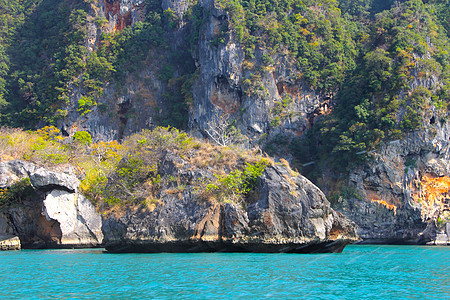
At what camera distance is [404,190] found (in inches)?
1797

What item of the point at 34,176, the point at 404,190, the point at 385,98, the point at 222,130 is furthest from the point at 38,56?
the point at 404,190

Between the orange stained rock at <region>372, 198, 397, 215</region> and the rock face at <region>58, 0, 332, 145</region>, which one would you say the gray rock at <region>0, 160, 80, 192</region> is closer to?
the rock face at <region>58, 0, 332, 145</region>

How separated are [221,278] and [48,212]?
18.9 metres

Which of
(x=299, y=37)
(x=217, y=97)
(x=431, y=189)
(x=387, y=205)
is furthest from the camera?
(x=299, y=37)

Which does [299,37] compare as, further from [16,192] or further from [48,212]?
[48,212]

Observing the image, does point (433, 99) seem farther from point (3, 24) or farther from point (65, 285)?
point (3, 24)

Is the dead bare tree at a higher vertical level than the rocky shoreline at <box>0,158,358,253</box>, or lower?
higher

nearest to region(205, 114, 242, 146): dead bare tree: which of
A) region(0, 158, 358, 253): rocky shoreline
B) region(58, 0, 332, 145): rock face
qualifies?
region(58, 0, 332, 145): rock face

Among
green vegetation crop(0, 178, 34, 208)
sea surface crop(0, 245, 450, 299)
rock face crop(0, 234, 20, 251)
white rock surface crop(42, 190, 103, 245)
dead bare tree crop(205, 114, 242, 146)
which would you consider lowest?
sea surface crop(0, 245, 450, 299)

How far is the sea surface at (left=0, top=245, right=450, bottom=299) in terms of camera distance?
1435cm

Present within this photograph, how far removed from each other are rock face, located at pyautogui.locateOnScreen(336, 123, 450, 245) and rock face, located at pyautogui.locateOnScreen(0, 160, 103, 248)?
987 inches

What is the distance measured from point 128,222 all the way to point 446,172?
1366 inches

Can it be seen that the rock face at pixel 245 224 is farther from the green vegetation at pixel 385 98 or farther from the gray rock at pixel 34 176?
the green vegetation at pixel 385 98

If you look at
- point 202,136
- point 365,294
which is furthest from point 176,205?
point 202,136
